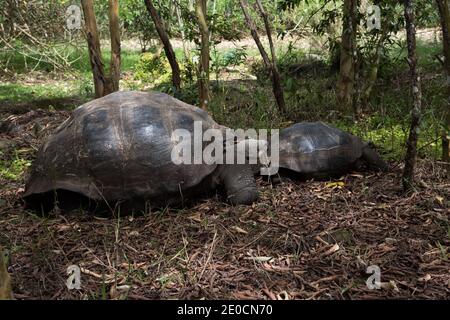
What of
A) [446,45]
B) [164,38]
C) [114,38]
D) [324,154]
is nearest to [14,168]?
[114,38]

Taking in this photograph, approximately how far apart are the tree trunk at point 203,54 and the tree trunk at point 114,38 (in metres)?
1.02

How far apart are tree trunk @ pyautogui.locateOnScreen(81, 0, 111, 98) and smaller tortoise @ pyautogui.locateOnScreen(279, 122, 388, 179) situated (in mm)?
2770

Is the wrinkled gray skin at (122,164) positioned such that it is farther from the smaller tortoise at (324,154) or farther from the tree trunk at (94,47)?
the tree trunk at (94,47)

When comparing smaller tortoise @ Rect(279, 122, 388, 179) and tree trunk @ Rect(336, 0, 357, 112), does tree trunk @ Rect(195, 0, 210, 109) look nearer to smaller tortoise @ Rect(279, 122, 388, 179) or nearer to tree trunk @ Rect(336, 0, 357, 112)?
tree trunk @ Rect(336, 0, 357, 112)

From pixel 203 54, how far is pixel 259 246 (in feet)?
11.7

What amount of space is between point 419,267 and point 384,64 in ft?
14.6

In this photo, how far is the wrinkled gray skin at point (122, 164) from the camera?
146 inches

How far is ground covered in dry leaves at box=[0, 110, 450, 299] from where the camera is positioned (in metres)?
2.73

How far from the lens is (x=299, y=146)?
4375 millimetres

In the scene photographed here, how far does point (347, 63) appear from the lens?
6680mm

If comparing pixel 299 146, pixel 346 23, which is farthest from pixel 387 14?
pixel 299 146

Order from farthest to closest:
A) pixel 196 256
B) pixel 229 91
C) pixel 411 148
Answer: pixel 229 91 → pixel 411 148 → pixel 196 256

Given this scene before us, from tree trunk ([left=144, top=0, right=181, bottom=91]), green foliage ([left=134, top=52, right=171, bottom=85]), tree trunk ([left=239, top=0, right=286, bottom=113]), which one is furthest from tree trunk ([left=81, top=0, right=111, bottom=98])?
green foliage ([left=134, top=52, right=171, bottom=85])
